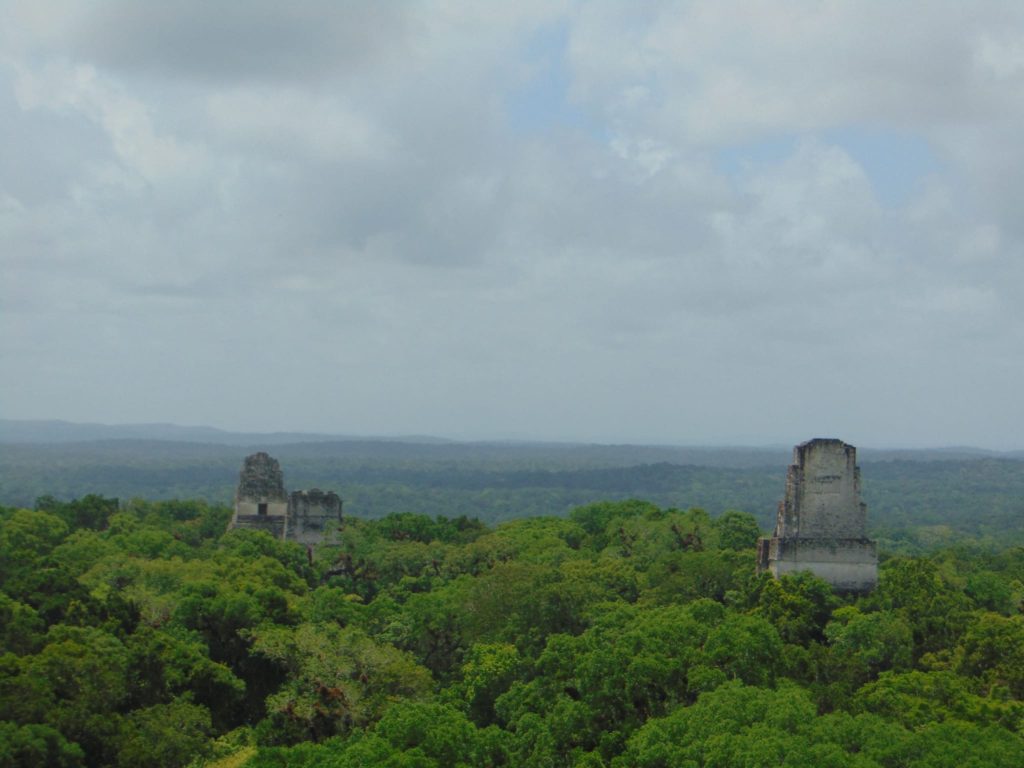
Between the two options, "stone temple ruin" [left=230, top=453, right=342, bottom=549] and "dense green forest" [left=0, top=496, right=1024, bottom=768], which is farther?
"stone temple ruin" [left=230, top=453, right=342, bottom=549]

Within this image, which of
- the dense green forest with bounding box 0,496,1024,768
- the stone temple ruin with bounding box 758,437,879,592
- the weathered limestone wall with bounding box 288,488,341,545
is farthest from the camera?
the weathered limestone wall with bounding box 288,488,341,545

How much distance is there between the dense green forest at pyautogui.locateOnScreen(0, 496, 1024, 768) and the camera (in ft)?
69.8

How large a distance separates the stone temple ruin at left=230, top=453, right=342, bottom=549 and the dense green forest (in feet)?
24.0

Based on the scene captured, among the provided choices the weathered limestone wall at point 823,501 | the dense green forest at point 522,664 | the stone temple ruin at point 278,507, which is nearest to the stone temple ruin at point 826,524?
the weathered limestone wall at point 823,501

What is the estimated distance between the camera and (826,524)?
3222 cm

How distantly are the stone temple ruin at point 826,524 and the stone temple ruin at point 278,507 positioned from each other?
21357 mm

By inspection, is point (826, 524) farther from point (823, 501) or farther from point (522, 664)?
point (522, 664)

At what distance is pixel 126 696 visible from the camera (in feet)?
85.6

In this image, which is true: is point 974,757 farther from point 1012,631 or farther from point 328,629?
point 328,629

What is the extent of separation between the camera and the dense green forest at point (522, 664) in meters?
21.3

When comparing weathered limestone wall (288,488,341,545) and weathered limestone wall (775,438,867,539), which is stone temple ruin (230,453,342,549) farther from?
weathered limestone wall (775,438,867,539)

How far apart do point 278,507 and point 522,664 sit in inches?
1025

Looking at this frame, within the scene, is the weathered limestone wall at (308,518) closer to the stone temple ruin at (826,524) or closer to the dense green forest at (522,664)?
the dense green forest at (522,664)

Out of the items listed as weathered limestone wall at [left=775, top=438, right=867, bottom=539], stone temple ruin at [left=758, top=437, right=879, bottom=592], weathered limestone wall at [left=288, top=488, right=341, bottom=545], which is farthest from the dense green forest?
weathered limestone wall at [left=288, top=488, right=341, bottom=545]
